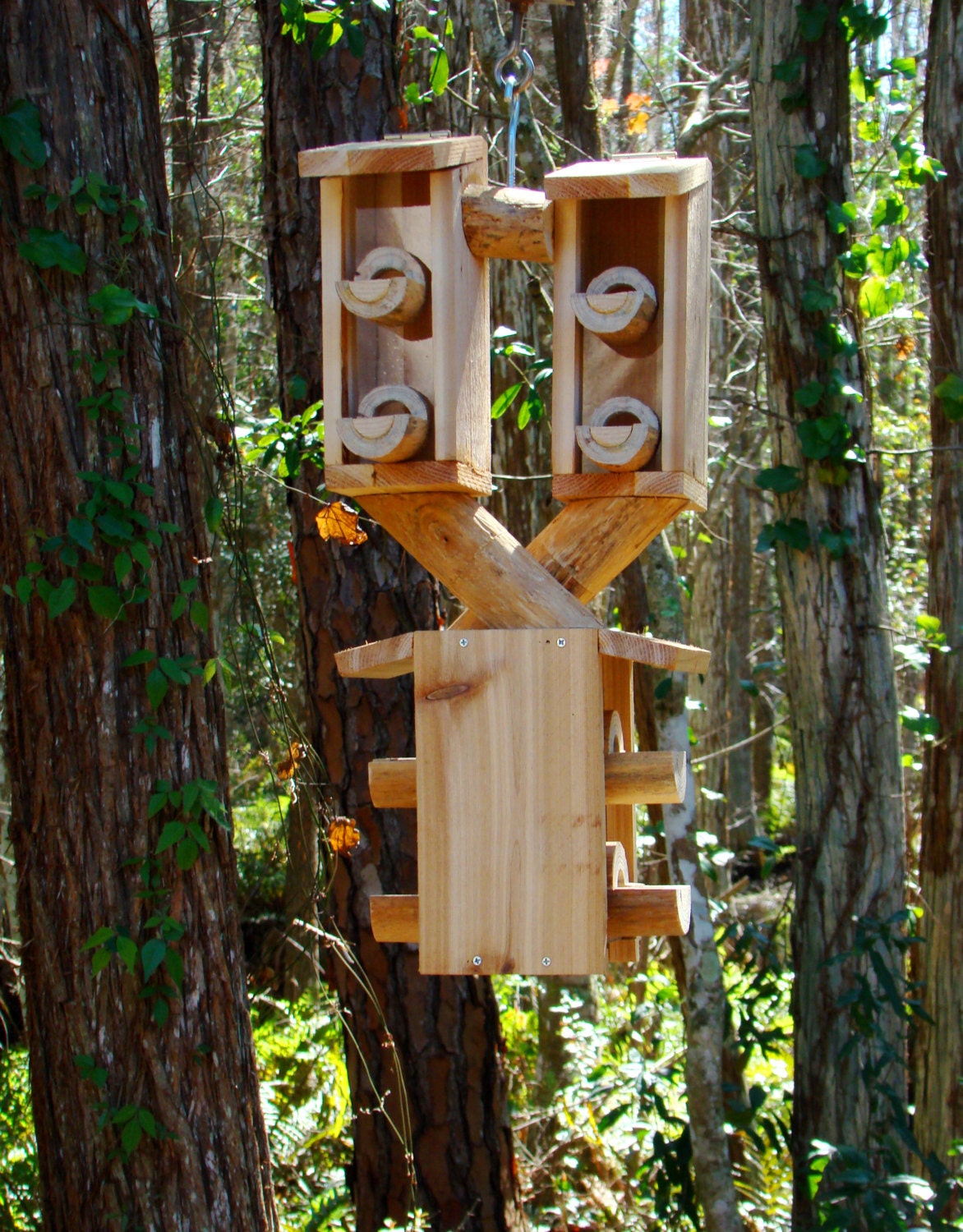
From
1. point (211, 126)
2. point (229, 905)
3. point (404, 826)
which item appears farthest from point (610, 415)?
point (211, 126)

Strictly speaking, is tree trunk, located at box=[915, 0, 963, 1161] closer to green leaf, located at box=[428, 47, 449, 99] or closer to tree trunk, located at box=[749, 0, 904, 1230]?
tree trunk, located at box=[749, 0, 904, 1230]

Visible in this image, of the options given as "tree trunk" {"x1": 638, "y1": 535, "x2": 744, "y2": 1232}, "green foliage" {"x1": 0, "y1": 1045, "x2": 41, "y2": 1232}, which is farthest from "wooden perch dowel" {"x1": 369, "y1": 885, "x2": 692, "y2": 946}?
"tree trunk" {"x1": 638, "y1": 535, "x2": 744, "y2": 1232}

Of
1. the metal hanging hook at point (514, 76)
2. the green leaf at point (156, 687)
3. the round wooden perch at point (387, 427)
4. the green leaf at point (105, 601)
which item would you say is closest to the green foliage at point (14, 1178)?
the green leaf at point (156, 687)

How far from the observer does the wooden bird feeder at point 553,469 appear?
1.88 metres

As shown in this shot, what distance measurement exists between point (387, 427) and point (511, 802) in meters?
0.63

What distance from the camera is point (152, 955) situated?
249 centimetres

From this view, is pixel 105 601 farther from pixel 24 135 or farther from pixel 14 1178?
pixel 14 1178

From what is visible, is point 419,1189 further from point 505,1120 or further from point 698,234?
point 698,234

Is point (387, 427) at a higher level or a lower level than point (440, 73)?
lower

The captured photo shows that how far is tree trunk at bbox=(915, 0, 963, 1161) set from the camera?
374 centimetres

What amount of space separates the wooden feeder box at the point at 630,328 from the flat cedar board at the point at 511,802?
0.28 m

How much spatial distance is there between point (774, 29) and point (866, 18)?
0.87ft

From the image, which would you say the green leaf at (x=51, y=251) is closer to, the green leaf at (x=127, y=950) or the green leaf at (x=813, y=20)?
the green leaf at (x=127, y=950)

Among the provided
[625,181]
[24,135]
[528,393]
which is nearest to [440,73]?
[528,393]
